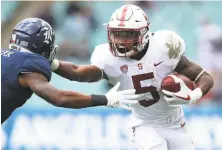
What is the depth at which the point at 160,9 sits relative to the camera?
10.3 metres

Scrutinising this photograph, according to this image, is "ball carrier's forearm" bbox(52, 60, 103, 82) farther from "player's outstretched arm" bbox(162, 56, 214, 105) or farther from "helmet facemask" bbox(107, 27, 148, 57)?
"player's outstretched arm" bbox(162, 56, 214, 105)

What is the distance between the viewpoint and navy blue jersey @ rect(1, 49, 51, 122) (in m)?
4.54

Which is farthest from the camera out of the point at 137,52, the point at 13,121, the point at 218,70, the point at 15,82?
the point at 218,70

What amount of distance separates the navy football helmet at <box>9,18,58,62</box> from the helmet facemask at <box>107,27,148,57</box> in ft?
1.72

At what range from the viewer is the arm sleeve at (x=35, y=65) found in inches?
178

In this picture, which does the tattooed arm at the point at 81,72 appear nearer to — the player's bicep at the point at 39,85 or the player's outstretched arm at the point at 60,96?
the player's outstretched arm at the point at 60,96

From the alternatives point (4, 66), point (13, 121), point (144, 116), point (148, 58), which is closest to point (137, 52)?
point (148, 58)

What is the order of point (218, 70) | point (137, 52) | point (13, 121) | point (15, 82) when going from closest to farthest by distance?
point (15, 82) → point (137, 52) → point (13, 121) → point (218, 70)

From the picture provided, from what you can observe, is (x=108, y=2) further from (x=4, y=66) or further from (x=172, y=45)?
(x=4, y=66)

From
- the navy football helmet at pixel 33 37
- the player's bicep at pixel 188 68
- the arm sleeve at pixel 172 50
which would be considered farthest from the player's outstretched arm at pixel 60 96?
the player's bicep at pixel 188 68

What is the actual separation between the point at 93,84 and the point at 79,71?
14.1ft

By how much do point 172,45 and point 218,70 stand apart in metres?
4.56

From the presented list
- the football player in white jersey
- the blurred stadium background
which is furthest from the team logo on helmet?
the blurred stadium background

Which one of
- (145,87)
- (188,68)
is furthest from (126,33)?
(188,68)
